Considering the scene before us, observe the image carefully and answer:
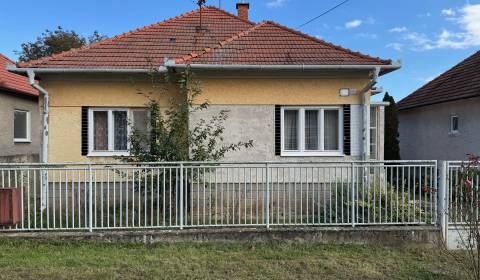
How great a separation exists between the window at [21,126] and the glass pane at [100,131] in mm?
6598

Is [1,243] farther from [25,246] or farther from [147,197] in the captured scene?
[147,197]

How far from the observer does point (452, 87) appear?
48.9ft

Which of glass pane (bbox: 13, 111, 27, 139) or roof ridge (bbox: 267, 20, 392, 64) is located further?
glass pane (bbox: 13, 111, 27, 139)

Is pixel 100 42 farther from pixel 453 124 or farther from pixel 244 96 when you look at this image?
pixel 453 124

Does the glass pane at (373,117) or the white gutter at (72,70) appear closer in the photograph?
the white gutter at (72,70)

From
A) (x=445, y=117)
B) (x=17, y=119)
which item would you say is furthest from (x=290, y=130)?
(x=17, y=119)

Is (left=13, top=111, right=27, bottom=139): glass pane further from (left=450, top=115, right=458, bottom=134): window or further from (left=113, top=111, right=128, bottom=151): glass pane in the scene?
(left=450, top=115, right=458, bottom=134): window

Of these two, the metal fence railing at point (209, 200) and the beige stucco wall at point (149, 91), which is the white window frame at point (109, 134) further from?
the metal fence railing at point (209, 200)

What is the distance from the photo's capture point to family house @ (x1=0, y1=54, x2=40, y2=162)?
13906 millimetres

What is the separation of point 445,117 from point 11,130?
1550 cm

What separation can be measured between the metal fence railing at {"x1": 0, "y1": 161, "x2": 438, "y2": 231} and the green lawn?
1.65 feet

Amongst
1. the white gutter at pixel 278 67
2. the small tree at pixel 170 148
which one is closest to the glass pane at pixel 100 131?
the small tree at pixel 170 148

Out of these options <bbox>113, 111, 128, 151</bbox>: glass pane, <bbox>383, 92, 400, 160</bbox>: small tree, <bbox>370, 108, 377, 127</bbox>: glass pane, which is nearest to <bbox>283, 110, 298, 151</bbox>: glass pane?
<bbox>370, 108, 377, 127</bbox>: glass pane

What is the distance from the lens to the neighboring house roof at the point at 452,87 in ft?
45.2
